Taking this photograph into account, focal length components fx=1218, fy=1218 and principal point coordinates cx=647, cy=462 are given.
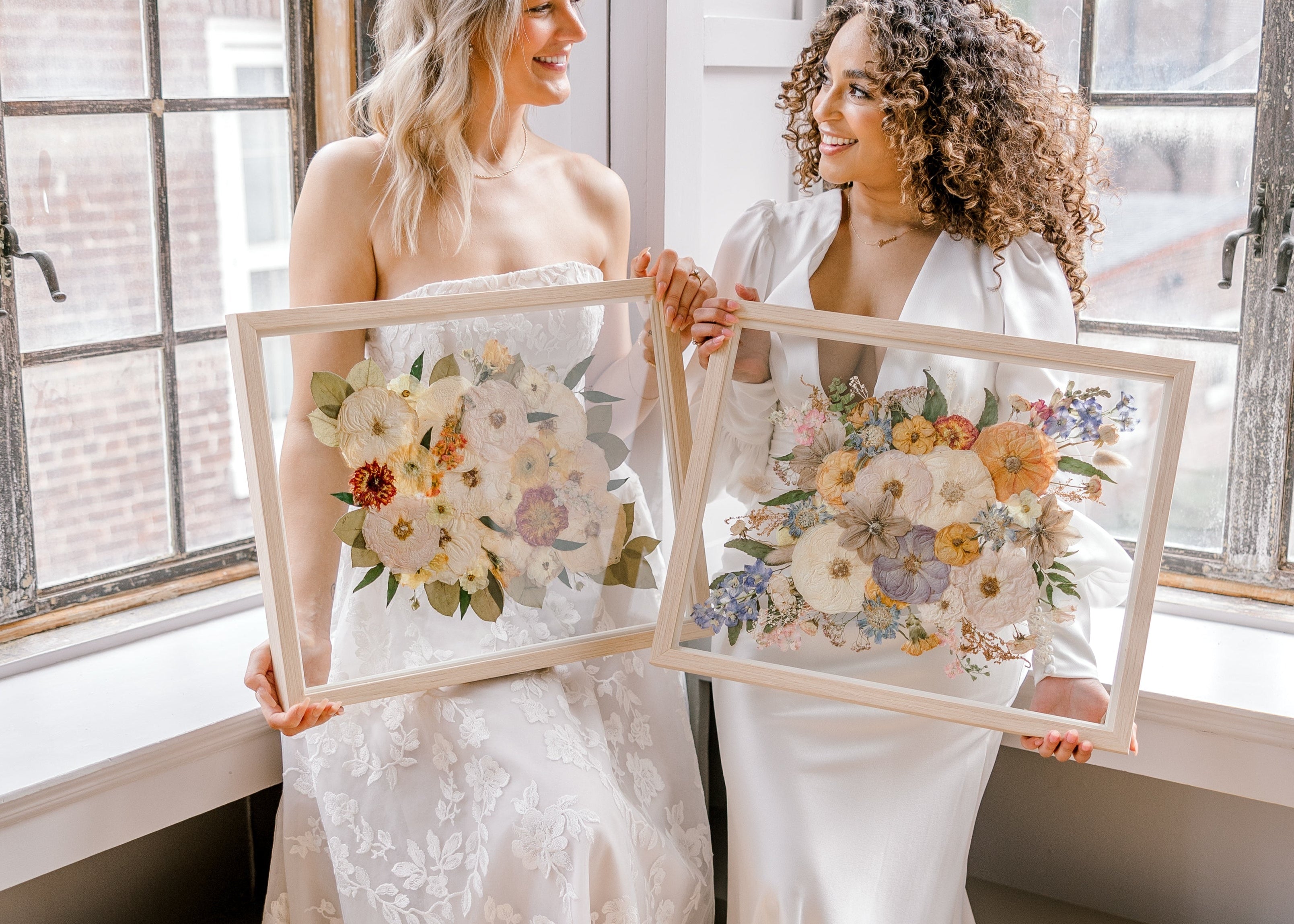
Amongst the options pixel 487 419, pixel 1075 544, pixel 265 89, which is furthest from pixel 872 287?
pixel 265 89

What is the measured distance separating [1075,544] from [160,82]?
5.46ft

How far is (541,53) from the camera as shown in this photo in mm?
1789

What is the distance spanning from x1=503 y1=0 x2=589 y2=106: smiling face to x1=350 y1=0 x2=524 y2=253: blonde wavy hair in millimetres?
18

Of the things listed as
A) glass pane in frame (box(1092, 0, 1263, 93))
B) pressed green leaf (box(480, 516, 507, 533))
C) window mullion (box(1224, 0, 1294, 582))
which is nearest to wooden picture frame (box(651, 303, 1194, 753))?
pressed green leaf (box(480, 516, 507, 533))

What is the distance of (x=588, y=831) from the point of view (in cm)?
155

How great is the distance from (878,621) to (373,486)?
2.15 feet

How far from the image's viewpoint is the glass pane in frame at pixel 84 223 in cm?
194

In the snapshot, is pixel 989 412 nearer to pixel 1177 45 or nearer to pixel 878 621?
pixel 878 621

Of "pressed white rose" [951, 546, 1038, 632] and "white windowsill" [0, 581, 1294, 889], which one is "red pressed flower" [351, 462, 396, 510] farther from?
"pressed white rose" [951, 546, 1038, 632]

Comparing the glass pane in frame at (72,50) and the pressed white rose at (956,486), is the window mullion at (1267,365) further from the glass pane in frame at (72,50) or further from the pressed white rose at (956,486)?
the glass pane in frame at (72,50)

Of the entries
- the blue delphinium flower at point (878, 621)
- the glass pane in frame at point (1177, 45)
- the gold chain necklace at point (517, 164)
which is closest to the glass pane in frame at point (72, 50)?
the gold chain necklace at point (517, 164)

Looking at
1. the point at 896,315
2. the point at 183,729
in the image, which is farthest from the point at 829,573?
the point at 183,729

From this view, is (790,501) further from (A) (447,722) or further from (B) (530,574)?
(A) (447,722)

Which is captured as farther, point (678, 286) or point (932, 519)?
point (678, 286)
